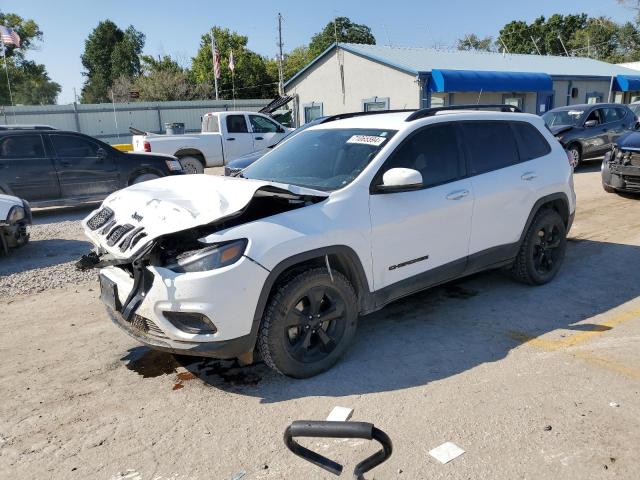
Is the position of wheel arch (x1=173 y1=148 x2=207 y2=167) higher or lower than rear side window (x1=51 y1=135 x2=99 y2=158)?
lower

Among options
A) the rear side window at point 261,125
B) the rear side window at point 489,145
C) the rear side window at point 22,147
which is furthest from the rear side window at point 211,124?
the rear side window at point 489,145

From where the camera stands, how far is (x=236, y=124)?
1513 centimetres

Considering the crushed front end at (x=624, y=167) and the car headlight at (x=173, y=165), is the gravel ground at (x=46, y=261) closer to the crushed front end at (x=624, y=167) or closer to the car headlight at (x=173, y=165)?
the car headlight at (x=173, y=165)

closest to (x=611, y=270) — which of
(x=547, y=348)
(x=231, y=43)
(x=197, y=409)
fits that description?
(x=547, y=348)

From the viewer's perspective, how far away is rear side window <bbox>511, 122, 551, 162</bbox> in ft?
16.6

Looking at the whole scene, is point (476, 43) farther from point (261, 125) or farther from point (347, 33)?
point (261, 125)

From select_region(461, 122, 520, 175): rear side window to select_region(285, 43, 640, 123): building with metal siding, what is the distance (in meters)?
16.4

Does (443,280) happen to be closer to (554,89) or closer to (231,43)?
(554,89)

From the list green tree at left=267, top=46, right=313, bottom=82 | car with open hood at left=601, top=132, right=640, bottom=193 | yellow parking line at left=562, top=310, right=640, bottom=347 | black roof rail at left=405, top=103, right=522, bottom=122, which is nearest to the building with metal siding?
car with open hood at left=601, top=132, right=640, bottom=193

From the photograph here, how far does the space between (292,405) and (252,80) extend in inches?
1993

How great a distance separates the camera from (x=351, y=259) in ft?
11.9

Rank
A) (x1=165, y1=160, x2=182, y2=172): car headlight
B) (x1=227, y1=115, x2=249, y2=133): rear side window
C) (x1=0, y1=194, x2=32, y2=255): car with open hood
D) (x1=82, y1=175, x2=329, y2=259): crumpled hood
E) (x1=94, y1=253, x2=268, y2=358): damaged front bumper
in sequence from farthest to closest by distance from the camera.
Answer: (x1=227, y1=115, x2=249, y2=133): rear side window
(x1=165, y1=160, x2=182, y2=172): car headlight
(x1=0, y1=194, x2=32, y2=255): car with open hood
(x1=82, y1=175, x2=329, y2=259): crumpled hood
(x1=94, y1=253, x2=268, y2=358): damaged front bumper

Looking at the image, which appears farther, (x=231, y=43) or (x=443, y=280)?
(x=231, y=43)

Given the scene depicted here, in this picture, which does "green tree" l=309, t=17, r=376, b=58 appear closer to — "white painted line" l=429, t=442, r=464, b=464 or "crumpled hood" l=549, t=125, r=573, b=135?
"crumpled hood" l=549, t=125, r=573, b=135
